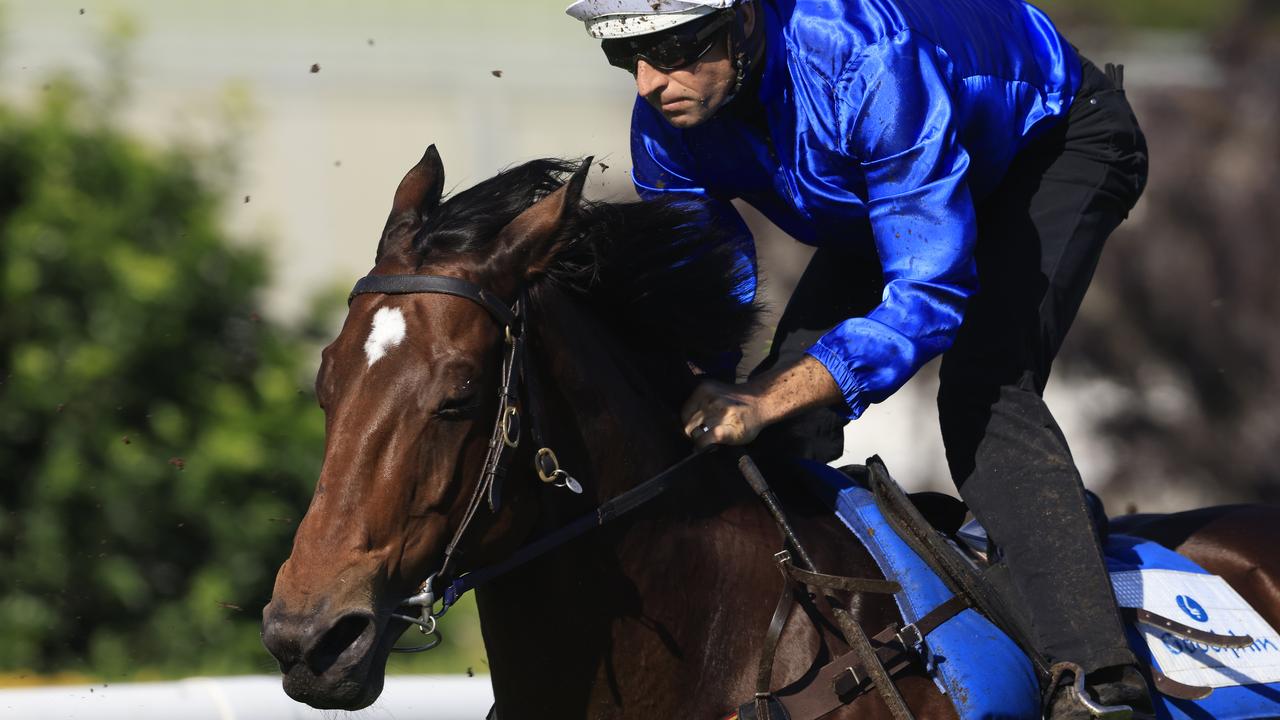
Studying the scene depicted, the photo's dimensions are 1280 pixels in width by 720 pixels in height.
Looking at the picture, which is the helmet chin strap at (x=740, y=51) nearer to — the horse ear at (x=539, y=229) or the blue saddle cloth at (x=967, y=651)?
the horse ear at (x=539, y=229)

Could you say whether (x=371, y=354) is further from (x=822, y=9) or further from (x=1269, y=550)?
(x=1269, y=550)

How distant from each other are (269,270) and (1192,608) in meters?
3.86

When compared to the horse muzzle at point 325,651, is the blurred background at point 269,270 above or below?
below

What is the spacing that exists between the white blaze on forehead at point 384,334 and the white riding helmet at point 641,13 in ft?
2.38

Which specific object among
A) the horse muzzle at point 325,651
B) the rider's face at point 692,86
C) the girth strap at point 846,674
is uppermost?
the rider's face at point 692,86

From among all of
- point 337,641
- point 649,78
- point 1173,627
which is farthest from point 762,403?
point 1173,627

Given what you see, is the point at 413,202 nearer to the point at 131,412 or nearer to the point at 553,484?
the point at 553,484

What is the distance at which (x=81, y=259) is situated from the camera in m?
5.43

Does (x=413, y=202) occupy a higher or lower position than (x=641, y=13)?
lower

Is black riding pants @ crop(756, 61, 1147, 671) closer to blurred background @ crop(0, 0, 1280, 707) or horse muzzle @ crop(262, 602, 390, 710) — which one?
blurred background @ crop(0, 0, 1280, 707)

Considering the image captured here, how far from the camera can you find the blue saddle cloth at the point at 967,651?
2662 millimetres

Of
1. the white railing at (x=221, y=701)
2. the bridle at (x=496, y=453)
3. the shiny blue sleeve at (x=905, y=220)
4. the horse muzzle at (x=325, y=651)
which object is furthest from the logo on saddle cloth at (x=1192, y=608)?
the white railing at (x=221, y=701)

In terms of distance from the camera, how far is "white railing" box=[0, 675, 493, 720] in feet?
11.7

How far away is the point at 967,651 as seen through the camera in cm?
269
